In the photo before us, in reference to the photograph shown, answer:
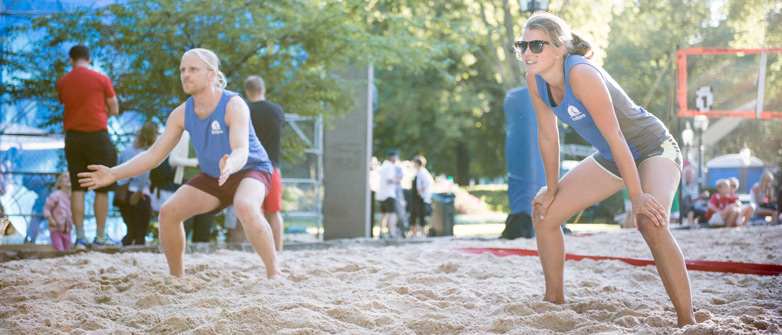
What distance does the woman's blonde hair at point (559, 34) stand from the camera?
134 inches

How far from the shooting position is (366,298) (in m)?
3.76

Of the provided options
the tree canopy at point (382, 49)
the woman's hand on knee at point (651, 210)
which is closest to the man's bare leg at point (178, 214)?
the tree canopy at point (382, 49)

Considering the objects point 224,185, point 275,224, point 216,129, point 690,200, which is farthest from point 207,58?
point 690,200

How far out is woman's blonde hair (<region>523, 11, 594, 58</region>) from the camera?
134 inches

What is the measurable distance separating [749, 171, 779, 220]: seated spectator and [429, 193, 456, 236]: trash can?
604 centimetres

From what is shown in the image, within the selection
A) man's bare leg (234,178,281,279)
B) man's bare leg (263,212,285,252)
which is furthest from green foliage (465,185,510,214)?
man's bare leg (234,178,281,279)

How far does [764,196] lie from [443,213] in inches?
259

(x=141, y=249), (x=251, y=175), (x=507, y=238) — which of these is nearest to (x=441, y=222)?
(x=507, y=238)

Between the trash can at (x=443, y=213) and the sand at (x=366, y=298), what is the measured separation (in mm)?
7521

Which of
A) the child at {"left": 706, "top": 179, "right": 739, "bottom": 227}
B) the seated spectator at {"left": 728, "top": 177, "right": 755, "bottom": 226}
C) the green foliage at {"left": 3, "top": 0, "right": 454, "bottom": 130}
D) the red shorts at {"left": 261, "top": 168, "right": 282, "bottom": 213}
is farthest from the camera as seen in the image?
the seated spectator at {"left": 728, "top": 177, "right": 755, "bottom": 226}

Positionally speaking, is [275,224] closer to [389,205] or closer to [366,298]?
[366,298]

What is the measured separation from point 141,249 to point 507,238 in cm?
426

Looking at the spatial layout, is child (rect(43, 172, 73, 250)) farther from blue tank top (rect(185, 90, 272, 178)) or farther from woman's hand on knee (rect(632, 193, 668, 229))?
woman's hand on knee (rect(632, 193, 668, 229))

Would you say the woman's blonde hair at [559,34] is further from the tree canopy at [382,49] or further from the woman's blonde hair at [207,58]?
the woman's blonde hair at [207,58]
